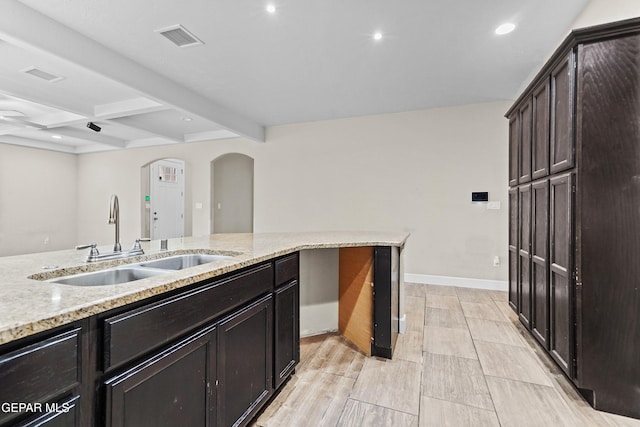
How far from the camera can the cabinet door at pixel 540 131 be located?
212 centimetres

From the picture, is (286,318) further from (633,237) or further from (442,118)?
(442,118)

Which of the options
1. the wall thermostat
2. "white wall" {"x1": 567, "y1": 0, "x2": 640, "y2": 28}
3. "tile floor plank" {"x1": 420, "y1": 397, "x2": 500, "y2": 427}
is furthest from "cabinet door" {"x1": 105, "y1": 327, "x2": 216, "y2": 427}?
the wall thermostat

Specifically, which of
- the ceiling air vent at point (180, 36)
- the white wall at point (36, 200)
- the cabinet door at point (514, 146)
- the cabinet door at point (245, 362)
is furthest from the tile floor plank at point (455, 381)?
the white wall at point (36, 200)

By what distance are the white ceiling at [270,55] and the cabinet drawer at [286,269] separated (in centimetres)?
198

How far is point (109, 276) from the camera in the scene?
148 cm

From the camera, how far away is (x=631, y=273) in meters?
1.61

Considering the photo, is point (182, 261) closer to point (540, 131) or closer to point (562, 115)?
point (562, 115)

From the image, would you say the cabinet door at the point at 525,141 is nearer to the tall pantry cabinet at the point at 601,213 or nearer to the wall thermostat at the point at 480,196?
the tall pantry cabinet at the point at 601,213

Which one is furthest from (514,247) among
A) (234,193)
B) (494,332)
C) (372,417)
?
(234,193)

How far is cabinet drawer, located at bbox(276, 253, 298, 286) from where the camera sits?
177 cm

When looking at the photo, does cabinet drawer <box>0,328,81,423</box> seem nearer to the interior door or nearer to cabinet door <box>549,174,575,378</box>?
cabinet door <box>549,174,575,378</box>

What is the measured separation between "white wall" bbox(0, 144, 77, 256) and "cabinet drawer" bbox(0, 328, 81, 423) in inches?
327

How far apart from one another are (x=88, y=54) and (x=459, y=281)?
5225mm

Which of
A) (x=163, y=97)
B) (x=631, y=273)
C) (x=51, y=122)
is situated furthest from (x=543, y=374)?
(x=51, y=122)
